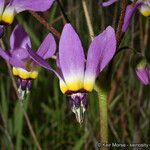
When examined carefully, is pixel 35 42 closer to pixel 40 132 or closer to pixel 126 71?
pixel 40 132

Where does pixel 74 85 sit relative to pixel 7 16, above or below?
below

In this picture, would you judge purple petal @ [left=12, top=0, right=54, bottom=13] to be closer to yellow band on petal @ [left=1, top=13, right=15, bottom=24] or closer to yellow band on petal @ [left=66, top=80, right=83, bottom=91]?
yellow band on petal @ [left=1, top=13, right=15, bottom=24]

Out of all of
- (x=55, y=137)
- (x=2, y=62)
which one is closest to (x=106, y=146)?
(x=55, y=137)

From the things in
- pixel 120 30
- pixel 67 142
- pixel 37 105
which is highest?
pixel 120 30

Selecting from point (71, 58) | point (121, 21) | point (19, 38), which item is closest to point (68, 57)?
point (71, 58)

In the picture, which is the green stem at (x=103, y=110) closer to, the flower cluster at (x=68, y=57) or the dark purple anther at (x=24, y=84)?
the flower cluster at (x=68, y=57)

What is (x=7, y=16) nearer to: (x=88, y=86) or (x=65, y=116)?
(x=88, y=86)
